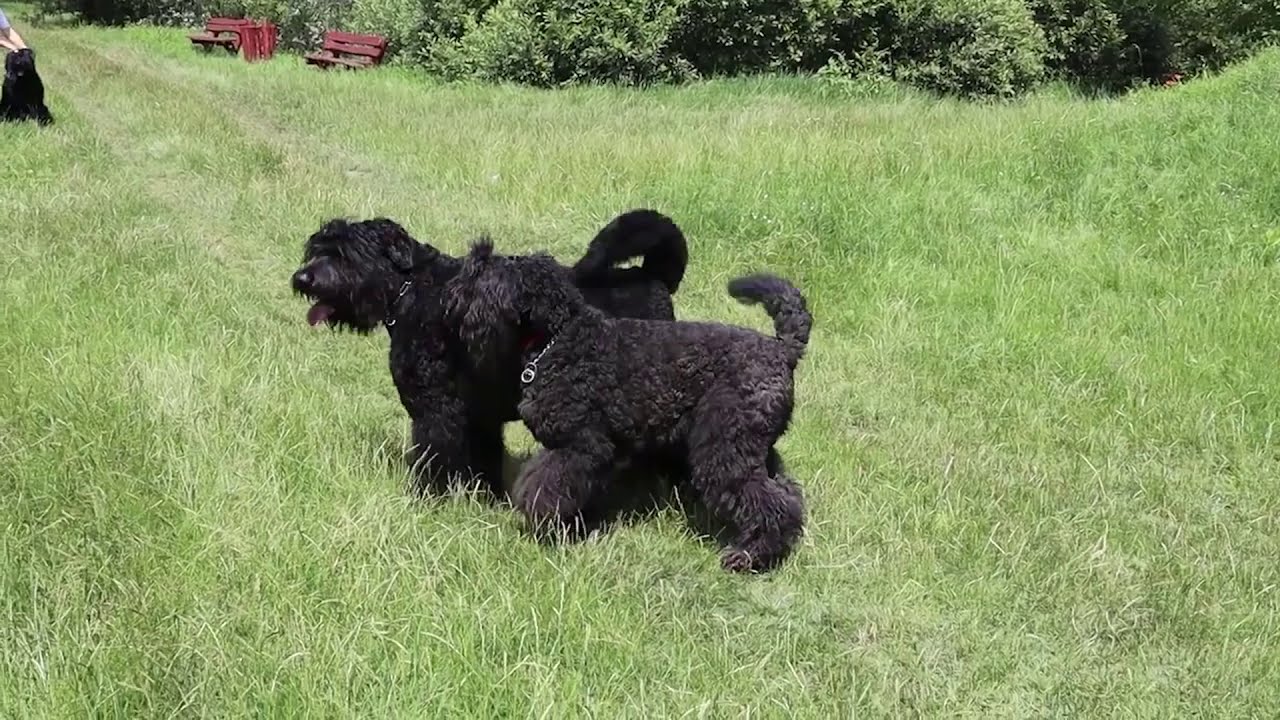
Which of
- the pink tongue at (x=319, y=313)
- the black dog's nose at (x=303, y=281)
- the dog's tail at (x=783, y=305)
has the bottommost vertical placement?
the pink tongue at (x=319, y=313)

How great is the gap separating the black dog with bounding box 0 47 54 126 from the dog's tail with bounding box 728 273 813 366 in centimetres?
995

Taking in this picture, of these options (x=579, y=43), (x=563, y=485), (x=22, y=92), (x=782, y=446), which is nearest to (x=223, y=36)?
(x=579, y=43)

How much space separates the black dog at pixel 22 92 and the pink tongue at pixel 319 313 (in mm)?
8839

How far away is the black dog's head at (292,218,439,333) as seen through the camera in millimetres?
3957

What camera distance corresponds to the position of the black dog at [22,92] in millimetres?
10664

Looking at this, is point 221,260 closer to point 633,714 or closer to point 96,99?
point 633,714

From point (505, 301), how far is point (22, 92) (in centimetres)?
1003

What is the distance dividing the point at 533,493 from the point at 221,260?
444cm

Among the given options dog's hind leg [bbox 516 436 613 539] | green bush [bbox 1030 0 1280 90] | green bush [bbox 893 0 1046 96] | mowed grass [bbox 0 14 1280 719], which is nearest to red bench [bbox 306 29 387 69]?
mowed grass [bbox 0 14 1280 719]

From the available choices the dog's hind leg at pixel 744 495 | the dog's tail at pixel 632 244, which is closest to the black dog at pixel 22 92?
the dog's tail at pixel 632 244

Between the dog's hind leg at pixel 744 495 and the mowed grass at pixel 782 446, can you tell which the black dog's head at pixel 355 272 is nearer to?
the mowed grass at pixel 782 446

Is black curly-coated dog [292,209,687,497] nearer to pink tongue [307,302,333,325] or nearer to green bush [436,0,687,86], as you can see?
pink tongue [307,302,333,325]

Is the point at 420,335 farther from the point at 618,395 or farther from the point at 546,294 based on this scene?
the point at 618,395

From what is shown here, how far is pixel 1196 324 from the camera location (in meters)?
6.20
